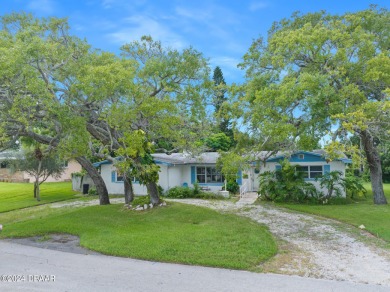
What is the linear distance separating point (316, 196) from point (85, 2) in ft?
49.9

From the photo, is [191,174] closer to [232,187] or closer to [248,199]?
[232,187]

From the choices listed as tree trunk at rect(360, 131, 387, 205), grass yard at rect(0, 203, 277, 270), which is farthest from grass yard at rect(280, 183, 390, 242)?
grass yard at rect(0, 203, 277, 270)

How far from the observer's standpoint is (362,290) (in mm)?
6039

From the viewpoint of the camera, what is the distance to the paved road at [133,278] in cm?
615

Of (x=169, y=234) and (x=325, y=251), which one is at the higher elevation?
(x=169, y=234)

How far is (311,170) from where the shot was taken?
69.9ft

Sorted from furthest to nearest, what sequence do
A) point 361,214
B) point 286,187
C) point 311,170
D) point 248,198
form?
1. point 311,170
2. point 248,198
3. point 286,187
4. point 361,214

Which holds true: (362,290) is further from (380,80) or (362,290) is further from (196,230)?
(380,80)

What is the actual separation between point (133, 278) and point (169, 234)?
3714mm

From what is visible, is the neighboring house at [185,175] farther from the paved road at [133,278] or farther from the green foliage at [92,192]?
the paved road at [133,278]

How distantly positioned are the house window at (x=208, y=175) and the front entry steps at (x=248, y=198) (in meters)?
2.39

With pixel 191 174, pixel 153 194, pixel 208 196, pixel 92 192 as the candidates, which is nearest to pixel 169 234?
pixel 153 194

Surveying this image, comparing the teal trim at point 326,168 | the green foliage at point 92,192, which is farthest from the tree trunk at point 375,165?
the green foliage at point 92,192

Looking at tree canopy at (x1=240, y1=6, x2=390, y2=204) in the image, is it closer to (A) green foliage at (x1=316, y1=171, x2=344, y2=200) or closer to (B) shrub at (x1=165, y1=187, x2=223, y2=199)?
(A) green foliage at (x1=316, y1=171, x2=344, y2=200)
